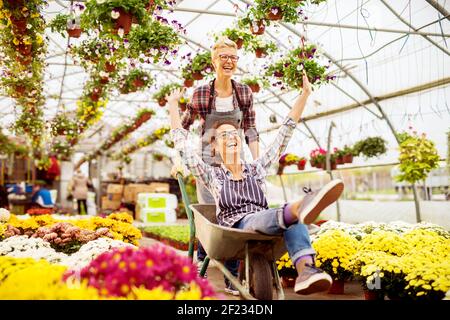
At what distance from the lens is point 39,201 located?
34.8 ft

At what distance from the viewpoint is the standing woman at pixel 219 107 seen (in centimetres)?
318

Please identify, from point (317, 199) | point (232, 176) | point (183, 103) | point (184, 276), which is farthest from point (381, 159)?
point (184, 276)

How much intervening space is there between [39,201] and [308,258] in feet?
32.7

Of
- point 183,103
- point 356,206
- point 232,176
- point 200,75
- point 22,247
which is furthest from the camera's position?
point 356,206

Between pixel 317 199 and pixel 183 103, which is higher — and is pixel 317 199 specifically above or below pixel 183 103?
below

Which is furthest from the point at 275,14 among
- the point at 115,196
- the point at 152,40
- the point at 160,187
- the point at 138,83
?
the point at 115,196

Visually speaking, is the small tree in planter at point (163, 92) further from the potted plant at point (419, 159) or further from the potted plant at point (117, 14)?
the potted plant at point (117, 14)

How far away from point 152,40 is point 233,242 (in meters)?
2.99

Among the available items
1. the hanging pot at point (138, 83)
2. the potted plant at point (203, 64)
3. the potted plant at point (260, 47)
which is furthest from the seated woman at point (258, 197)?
the hanging pot at point (138, 83)

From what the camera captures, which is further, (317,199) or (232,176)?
(232,176)

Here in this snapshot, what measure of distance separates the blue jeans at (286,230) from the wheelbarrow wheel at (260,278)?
0.20m

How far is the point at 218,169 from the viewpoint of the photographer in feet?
8.95

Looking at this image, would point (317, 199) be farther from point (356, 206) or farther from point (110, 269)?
point (356, 206)
